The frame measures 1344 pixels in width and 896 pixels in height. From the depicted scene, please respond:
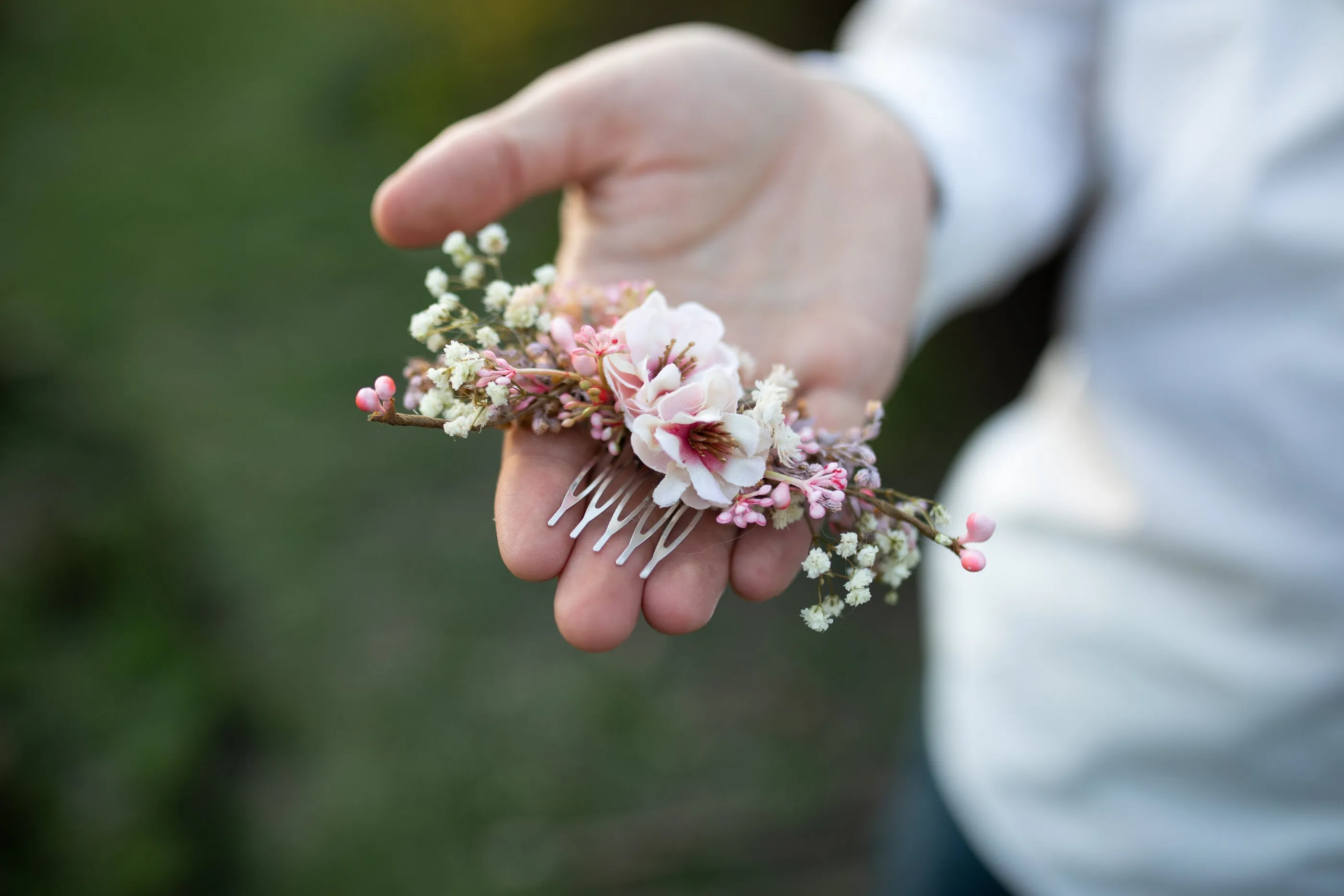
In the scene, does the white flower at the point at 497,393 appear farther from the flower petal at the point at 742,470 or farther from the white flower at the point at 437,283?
the flower petal at the point at 742,470

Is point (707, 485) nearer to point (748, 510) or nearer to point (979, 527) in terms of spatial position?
point (748, 510)

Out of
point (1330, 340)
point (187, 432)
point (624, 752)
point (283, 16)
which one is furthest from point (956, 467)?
point (283, 16)

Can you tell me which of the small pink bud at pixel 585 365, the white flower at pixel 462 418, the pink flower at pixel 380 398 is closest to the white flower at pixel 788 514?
the small pink bud at pixel 585 365

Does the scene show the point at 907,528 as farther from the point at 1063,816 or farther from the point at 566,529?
the point at 1063,816

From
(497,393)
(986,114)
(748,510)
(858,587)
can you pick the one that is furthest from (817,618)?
(986,114)

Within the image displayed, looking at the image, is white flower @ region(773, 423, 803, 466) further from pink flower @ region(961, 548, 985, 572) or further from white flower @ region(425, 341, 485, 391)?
white flower @ region(425, 341, 485, 391)

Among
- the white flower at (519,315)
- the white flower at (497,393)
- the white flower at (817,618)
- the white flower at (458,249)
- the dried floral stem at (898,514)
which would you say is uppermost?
the white flower at (458,249)
